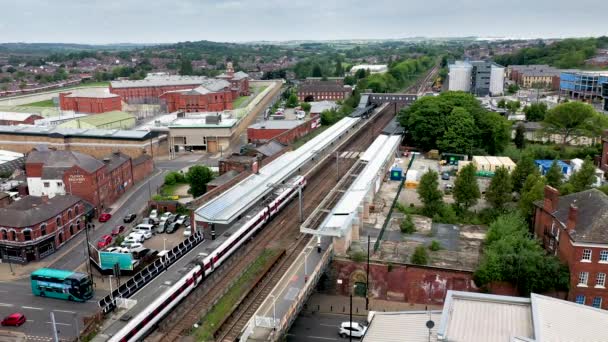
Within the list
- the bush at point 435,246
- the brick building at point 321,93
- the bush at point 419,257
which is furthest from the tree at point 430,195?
the brick building at point 321,93

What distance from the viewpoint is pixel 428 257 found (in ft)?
103

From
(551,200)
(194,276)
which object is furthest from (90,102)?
(551,200)

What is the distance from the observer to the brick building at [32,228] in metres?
34.2

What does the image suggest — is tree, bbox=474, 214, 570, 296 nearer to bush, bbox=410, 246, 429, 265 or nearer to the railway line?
bush, bbox=410, 246, 429, 265

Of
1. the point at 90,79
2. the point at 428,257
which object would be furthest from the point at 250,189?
the point at 90,79

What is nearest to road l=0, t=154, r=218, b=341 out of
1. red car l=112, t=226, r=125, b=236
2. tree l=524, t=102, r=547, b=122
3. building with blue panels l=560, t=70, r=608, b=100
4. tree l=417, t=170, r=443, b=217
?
red car l=112, t=226, r=125, b=236

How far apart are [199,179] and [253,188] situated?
28.8 feet

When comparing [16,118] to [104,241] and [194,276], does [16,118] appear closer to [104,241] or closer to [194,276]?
[104,241]

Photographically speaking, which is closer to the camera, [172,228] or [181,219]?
[172,228]

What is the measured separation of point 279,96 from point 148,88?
110ft

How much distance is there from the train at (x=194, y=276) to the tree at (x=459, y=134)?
77.4ft

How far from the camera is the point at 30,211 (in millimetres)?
35000

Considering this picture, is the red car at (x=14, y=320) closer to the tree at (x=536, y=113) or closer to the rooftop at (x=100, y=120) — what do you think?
the rooftop at (x=100, y=120)

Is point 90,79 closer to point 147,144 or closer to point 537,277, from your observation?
point 147,144
